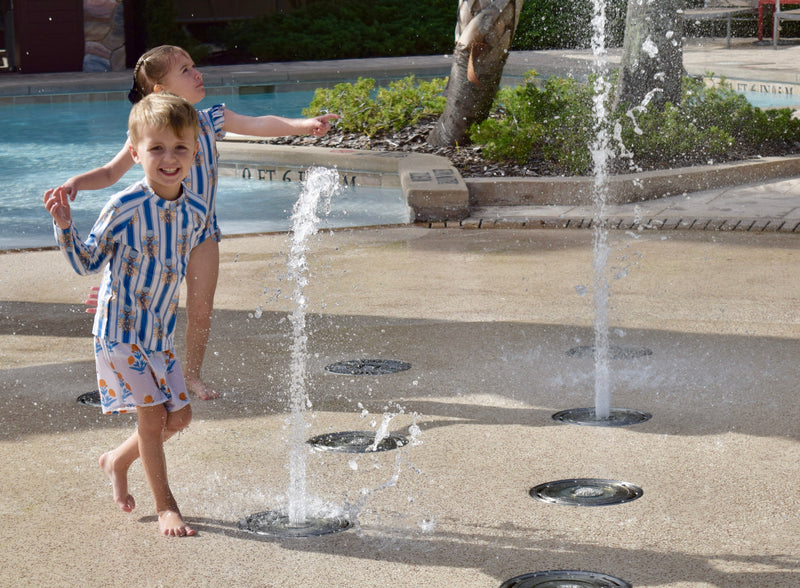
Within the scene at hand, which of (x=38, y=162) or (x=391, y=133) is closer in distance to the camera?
(x=391, y=133)

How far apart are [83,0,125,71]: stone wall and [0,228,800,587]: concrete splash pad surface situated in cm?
1454

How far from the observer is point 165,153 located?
3385 millimetres

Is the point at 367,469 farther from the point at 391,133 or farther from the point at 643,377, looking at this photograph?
the point at 391,133

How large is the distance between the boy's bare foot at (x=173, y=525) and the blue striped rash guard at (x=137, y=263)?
476 mm

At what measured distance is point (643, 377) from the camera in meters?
4.97

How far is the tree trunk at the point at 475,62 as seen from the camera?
10.2 metres

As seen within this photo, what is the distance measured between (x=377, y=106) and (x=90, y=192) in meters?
2.98

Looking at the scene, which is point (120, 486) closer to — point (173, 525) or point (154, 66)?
point (173, 525)

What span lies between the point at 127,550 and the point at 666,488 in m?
1.61

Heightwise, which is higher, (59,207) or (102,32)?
(102,32)

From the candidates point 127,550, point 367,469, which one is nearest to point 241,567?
point 127,550

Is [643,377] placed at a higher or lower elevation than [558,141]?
lower

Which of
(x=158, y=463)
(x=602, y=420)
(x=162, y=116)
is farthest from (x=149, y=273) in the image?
(x=602, y=420)

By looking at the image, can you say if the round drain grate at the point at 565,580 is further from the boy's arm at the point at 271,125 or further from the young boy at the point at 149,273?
the boy's arm at the point at 271,125
